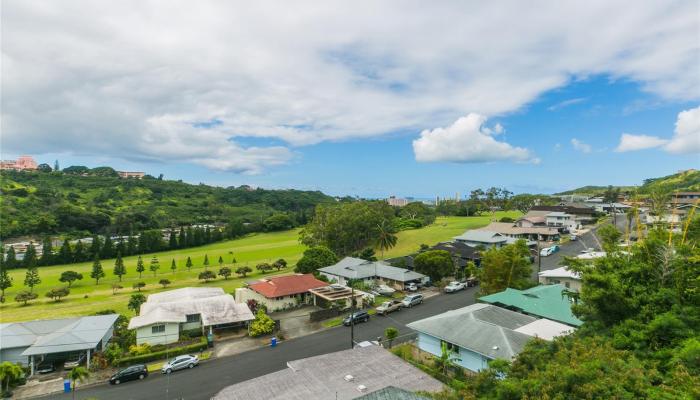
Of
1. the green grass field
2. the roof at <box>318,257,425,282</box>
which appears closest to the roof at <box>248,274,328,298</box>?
the roof at <box>318,257,425,282</box>

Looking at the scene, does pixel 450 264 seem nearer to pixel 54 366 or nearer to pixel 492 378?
pixel 492 378

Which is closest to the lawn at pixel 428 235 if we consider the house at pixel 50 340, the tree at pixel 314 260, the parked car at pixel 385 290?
the tree at pixel 314 260

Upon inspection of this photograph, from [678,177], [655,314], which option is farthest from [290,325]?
[678,177]

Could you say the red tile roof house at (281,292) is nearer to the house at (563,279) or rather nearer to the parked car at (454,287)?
the parked car at (454,287)

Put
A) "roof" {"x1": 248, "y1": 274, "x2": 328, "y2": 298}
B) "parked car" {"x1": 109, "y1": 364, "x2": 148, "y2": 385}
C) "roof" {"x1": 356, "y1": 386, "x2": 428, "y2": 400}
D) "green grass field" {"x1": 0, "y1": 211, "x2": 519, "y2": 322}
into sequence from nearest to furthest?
1. "roof" {"x1": 356, "y1": 386, "x2": 428, "y2": 400}
2. "parked car" {"x1": 109, "y1": 364, "x2": 148, "y2": 385}
3. "roof" {"x1": 248, "y1": 274, "x2": 328, "y2": 298}
4. "green grass field" {"x1": 0, "y1": 211, "x2": 519, "y2": 322}

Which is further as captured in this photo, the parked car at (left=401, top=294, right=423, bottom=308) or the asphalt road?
the parked car at (left=401, top=294, right=423, bottom=308)

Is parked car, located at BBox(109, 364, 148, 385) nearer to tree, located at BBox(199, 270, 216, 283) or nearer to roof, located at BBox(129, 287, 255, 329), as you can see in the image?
roof, located at BBox(129, 287, 255, 329)

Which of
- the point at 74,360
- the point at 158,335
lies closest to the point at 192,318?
the point at 158,335
